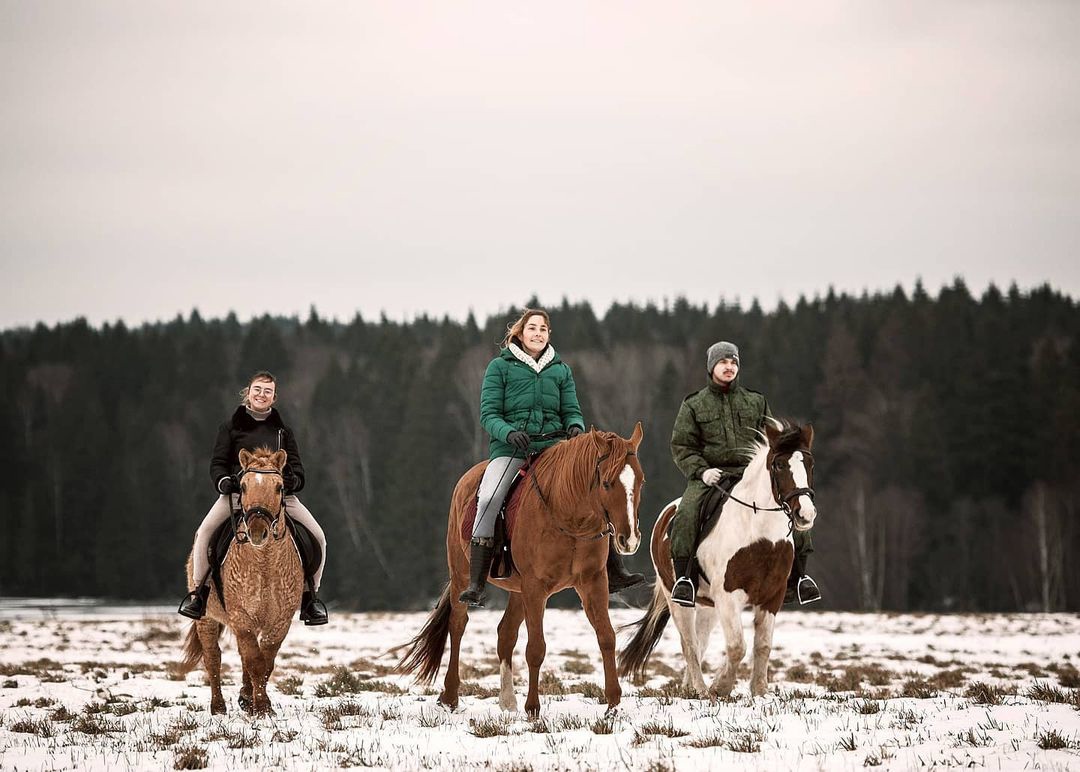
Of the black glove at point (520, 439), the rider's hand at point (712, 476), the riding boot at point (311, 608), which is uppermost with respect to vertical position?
the black glove at point (520, 439)

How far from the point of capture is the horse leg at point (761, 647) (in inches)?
410

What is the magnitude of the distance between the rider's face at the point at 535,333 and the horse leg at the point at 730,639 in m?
2.97

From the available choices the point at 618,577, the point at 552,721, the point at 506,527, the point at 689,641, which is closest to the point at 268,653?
the point at 506,527

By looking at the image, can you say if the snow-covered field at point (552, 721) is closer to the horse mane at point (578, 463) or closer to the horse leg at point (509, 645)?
the horse leg at point (509, 645)

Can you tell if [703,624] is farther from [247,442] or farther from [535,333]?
[247,442]

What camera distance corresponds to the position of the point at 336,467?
70.3 metres

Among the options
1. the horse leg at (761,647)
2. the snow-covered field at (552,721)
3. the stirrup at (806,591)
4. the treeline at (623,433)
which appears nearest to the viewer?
the snow-covered field at (552,721)

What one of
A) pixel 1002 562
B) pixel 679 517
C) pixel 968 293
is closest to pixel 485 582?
pixel 679 517

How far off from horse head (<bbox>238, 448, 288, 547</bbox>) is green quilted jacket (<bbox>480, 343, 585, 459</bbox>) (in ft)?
6.53

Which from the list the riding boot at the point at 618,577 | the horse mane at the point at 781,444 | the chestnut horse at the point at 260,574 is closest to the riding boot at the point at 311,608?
the chestnut horse at the point at 260,574

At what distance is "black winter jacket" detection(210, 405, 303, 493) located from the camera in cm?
973

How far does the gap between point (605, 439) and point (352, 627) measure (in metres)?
19.6

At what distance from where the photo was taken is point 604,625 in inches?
359

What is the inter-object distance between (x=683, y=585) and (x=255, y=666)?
4116mm
